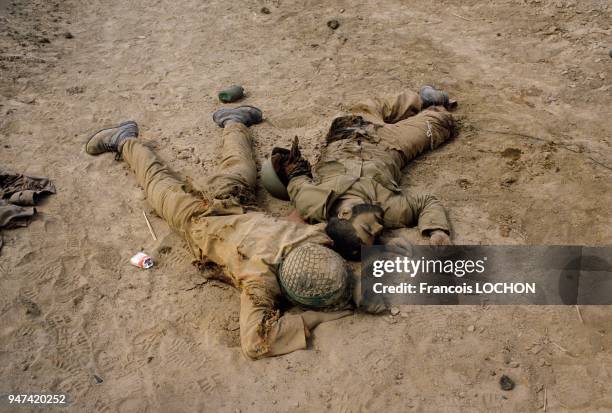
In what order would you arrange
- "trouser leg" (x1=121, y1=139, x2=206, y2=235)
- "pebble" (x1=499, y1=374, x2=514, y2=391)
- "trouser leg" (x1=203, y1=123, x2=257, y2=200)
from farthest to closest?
"trouser leg" (x1=203, y1=123, x2=257, y2=200) → "trouser leg" (x1=121, y1=139, x2=206, y2=235) → "pebble" (x1=499, y1=374, x2=514, y2=391)

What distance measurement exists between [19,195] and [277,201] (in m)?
2.11

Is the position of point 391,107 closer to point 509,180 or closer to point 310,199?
point 509,180

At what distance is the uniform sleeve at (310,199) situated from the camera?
3.90 meters

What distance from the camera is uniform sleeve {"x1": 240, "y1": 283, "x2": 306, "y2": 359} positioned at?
3234mm

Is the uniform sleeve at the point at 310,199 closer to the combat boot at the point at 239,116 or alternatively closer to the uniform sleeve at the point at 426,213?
the uniform sleeve at the point at 426,213

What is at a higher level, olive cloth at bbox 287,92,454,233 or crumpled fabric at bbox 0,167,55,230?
olive cloth at bbox 287,92,454,233

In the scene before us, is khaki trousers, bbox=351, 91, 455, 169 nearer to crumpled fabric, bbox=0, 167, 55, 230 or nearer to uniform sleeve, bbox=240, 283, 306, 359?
uniform sleeve, bbox=240, 283, 306, 359

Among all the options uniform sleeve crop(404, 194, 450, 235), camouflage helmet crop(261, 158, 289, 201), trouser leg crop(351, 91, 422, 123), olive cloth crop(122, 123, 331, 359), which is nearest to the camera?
olive cloth crop(122, 123, 331, 359)

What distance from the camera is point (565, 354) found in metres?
3.18

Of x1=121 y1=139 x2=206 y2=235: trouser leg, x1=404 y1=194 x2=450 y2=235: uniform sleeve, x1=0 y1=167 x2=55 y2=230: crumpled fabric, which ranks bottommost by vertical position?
x1=0 y1=167 x2=55 y2=230: crumpled fabric

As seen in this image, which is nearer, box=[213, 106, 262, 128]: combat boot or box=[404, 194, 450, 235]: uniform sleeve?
box=[404, 194, 450, 235]: uniform sleeve

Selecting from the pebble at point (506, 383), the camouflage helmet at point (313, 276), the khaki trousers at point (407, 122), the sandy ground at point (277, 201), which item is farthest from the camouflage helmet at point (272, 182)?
the pebble at point (506, 383)

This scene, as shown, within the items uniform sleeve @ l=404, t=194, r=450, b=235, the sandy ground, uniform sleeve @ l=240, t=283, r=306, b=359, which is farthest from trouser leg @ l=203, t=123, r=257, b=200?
uniform sleeve @ l=404, t=194, r=450, b=235

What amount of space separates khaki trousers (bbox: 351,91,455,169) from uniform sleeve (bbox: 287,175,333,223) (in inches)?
37.3
